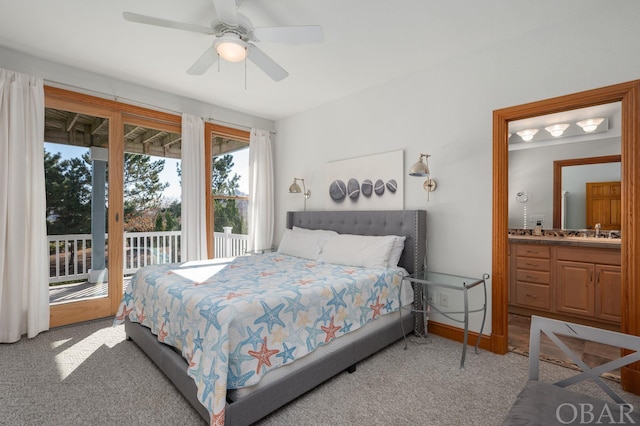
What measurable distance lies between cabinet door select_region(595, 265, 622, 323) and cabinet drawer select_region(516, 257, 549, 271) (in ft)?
1.49

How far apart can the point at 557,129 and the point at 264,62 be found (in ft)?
12.1

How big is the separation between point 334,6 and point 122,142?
9.18 ft

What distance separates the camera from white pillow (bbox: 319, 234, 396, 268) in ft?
9.55

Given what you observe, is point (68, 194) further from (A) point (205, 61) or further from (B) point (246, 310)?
(B) point (246, 310)

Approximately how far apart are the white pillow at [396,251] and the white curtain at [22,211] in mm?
3318

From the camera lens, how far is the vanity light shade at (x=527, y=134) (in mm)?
4051

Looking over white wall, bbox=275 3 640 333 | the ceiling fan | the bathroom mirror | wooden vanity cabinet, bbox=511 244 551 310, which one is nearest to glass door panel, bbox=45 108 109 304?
the ceiling fan

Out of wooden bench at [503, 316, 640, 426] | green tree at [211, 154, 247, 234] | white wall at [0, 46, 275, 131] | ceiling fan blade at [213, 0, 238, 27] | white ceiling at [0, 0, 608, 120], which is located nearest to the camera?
wooden bench at [503, 316, 640, 426]

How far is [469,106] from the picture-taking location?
2.88 meters

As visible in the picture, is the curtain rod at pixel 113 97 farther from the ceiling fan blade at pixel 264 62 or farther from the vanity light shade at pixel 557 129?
the vanity light shade at pixel 557 129

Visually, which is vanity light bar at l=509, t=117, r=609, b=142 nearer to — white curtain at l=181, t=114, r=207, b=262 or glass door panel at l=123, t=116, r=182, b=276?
white curtain at l=181, t=114, r=207, b=262

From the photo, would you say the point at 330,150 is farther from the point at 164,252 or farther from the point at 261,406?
the point at 261,406

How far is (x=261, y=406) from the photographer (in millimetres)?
1713

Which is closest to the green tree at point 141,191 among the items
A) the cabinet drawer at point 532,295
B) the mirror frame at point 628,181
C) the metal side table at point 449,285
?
the metal side table at point 449,285
